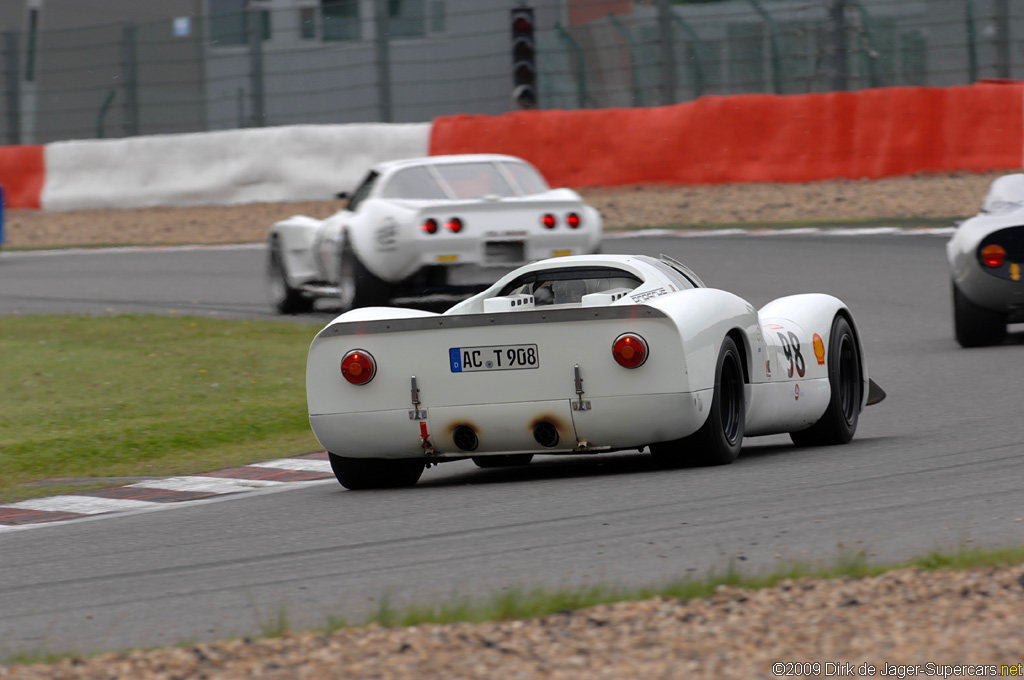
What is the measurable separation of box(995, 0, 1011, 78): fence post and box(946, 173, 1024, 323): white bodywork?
10.3 metres

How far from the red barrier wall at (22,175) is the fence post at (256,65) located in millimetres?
3523

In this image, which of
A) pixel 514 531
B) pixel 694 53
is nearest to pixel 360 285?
pixel 514 531

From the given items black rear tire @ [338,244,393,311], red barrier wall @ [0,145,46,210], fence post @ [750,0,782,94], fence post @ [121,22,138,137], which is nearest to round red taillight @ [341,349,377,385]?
black rear tire @ [338,244,393,311]

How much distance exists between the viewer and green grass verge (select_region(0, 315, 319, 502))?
9.36 meters

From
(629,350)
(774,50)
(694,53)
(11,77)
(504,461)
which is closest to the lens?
(629,350)

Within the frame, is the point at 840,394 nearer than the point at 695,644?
No

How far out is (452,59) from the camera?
84.8ft

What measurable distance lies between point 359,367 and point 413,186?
285 inches

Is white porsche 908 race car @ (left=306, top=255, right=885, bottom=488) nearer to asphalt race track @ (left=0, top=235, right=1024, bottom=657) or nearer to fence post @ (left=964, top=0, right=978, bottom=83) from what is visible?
asphalt race track @ (left=0, top=235, right=1024, bottom=657)

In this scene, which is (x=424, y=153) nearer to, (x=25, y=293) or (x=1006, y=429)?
(x=25, y=293)

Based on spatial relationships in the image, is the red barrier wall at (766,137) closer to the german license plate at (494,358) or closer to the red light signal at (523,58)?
the red light signal at (523,58)

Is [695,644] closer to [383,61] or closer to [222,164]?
[383,61]

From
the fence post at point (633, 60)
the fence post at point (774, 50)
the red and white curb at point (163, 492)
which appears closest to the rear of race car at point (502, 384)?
the red and white curb at point (163, 492)

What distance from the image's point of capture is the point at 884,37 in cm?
2283
